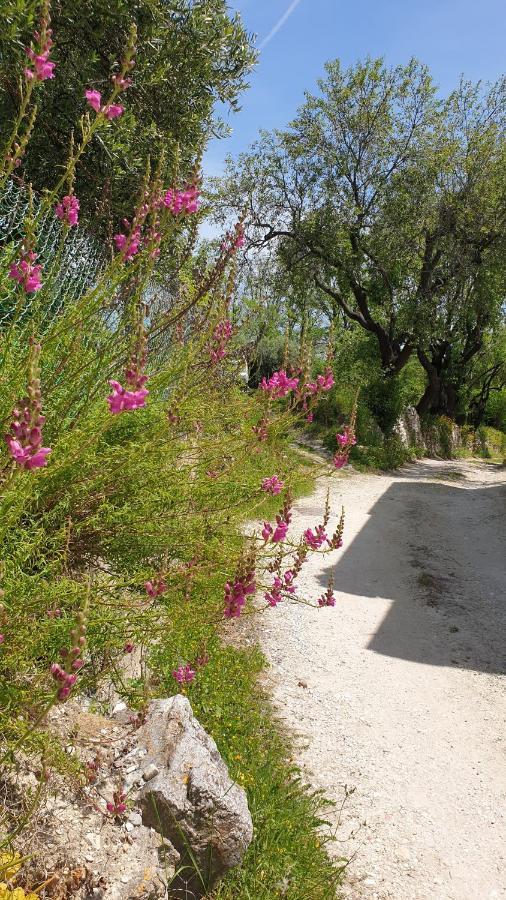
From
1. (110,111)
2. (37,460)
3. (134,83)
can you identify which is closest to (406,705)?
(37,460)

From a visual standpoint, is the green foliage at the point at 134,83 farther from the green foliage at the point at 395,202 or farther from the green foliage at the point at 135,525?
the green foliage at the point at 395,202

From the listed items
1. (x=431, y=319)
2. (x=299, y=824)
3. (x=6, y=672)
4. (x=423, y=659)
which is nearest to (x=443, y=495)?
(x=431, y=319)

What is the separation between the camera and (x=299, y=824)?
3.49m

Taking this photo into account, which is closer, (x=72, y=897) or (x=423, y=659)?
(x=72, y=897)

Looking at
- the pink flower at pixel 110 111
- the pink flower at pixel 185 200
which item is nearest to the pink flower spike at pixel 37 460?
the pink flower at pixel 110 111

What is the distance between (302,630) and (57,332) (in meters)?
4.89

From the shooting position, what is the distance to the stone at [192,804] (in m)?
2.67

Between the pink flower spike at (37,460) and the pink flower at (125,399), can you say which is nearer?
the pink flower spike at (37,460)

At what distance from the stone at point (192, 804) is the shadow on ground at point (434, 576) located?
12.2 feet

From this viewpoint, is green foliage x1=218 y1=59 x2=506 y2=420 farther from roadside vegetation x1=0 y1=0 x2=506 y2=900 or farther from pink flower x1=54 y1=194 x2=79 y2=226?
pink flower x1=54 y1=194 x2=79 y2=226

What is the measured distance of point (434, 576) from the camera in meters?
8.66

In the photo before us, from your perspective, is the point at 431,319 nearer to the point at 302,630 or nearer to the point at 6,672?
the point at 302,630

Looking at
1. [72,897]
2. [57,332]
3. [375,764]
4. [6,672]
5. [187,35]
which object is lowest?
[375,764]

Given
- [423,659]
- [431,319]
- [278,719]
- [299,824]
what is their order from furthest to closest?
1. [431,319]
2. [423,659]
3. [278,719]
4. [299,824]
